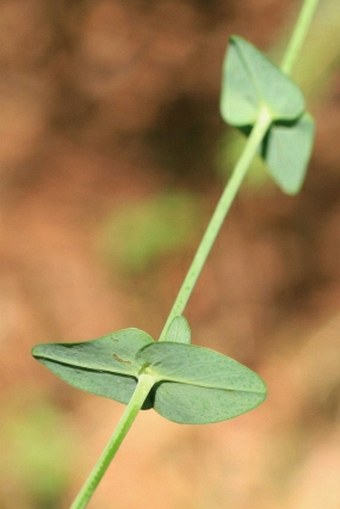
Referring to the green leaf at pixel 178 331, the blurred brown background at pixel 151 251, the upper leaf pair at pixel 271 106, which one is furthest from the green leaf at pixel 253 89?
the blurred brown background at pixel 151 251

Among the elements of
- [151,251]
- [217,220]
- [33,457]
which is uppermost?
[217,220]

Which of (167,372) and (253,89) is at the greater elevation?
(253,89)

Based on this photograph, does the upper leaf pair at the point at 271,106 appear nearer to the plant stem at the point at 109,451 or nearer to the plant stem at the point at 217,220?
the plant stem at the point at 217,220

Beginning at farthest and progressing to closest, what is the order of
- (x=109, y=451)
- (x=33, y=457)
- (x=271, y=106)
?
(x=33, y=457), (x=271, y=106), (x=109, y=451)

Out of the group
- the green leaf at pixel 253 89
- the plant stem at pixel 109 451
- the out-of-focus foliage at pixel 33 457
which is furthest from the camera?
the out-of-focus foliage at pixel 33 457

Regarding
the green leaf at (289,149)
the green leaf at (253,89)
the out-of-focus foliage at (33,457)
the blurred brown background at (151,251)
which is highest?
the green leaf at (253,89)

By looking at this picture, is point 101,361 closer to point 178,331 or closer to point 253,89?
point 178,331

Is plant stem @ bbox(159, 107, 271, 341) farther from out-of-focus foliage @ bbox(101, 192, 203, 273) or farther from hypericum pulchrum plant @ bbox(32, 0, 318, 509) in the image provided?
out-of-focus foliage @ bbox(101, 192, 203, 273)

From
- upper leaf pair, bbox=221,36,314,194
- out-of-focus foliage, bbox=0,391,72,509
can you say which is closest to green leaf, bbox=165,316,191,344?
upper leaf pair, bbox=221,36,314,194

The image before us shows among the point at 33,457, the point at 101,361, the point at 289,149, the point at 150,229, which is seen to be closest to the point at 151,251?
the point at 150,229
